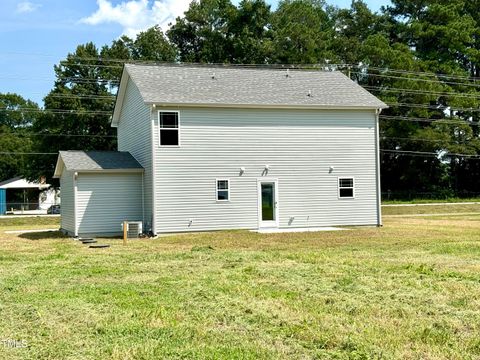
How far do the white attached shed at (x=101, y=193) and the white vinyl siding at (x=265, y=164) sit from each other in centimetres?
156

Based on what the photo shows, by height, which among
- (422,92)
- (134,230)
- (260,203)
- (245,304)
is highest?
(422,92)

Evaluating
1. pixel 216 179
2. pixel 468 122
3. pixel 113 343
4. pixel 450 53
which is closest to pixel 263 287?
pixel 113 343

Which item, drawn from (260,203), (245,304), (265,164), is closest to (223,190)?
(260,203)

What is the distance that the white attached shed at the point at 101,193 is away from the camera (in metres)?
20.8

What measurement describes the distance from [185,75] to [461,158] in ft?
110

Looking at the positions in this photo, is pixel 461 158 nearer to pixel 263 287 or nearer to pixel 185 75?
pixel 185 75

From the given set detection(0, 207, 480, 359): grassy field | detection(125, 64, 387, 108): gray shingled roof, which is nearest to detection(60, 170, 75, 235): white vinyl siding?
detection(125, 64, 387, 108): gray shingled roof

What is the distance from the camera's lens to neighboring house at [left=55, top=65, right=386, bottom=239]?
68.8 feet

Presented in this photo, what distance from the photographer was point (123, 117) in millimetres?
26016

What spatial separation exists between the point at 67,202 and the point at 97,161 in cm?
231

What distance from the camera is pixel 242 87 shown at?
23.2 metres

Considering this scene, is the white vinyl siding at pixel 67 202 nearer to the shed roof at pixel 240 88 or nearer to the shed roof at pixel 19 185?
the shed roof at pixel 240 88

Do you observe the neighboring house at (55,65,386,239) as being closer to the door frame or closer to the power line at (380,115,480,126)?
the door frame

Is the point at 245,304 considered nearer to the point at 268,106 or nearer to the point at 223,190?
the point at 223,190
